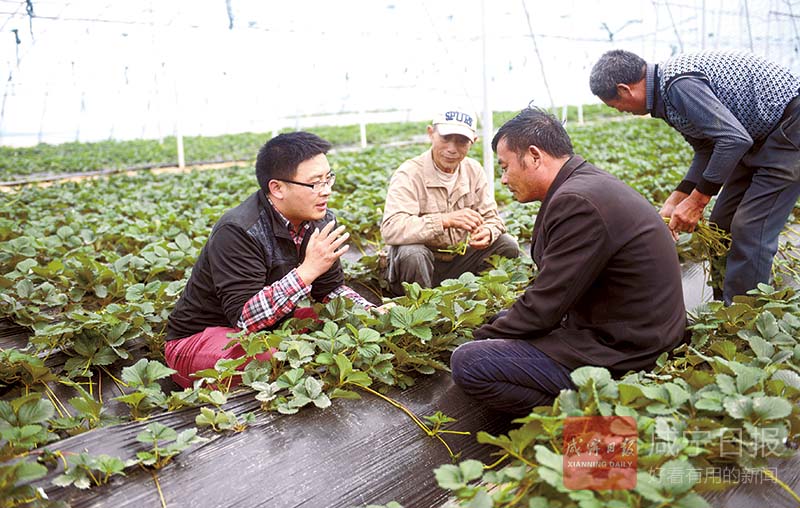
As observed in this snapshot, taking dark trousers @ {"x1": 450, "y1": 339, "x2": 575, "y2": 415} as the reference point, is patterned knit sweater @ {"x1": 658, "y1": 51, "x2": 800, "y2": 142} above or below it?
above

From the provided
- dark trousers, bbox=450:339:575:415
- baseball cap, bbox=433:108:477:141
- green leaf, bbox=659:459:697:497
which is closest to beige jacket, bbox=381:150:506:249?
baseball cap, bbox=433:108:477:141

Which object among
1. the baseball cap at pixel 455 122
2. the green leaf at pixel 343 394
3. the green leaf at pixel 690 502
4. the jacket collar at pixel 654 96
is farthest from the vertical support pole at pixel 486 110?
the green leaf at pixel 690 502

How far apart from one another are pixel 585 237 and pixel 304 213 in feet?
3.82

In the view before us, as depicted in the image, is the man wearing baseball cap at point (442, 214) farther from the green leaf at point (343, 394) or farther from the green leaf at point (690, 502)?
the green leaf at point (690, 502)

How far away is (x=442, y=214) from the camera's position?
326 cm

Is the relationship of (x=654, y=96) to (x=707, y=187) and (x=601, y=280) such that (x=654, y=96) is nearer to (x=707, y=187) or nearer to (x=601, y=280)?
(x=707, y=187)

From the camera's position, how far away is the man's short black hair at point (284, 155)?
2.50m

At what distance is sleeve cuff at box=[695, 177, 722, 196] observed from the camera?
271 centimetres

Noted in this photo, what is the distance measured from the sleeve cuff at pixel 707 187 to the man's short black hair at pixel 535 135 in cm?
97

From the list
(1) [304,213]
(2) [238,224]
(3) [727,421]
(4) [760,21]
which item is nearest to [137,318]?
(2) [238,224]

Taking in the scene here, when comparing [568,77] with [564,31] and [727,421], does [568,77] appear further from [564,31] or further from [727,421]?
[727,421]

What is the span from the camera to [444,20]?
1719cm

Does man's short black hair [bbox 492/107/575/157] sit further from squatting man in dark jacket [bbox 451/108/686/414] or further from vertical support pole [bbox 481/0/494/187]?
vertical support pole [bbox 481/0/494/187]

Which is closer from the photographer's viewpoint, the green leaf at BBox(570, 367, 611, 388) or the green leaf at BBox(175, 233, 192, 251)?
the green leaf at BBox(570, 367, 611, 388)
